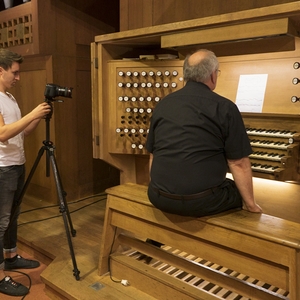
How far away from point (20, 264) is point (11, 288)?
0.37 meters

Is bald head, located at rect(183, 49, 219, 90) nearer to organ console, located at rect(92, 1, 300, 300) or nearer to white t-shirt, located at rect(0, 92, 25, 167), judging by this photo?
organ console, located at rect(92, 1, 300, 300)

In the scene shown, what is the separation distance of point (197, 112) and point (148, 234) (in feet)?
2.78

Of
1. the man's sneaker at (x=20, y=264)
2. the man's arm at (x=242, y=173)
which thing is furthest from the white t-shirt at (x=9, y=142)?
the man's arm at (x=242, y=173)

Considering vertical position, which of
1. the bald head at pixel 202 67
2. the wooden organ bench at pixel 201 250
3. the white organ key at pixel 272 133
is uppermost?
the bald head at pixel 202 67

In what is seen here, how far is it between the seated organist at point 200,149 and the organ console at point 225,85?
0.55 meters

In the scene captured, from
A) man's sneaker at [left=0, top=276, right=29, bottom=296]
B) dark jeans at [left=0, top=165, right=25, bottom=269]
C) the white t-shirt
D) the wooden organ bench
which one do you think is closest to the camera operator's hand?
the white t-shirt

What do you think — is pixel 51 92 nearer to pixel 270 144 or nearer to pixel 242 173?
pixel 242 173

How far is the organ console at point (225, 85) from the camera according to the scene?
231cm

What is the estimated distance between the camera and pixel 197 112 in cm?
179

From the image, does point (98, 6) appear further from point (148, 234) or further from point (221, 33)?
point (148, 234)

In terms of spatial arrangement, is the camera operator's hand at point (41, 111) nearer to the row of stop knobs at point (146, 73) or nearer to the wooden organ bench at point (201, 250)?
the wooden organ bench at point (201, 250)

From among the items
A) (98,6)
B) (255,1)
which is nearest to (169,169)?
(255,1)

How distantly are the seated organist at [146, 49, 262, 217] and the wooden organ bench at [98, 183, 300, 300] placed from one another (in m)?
0.13

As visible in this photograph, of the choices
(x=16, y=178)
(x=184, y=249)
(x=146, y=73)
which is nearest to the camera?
(x=184, y=249)
